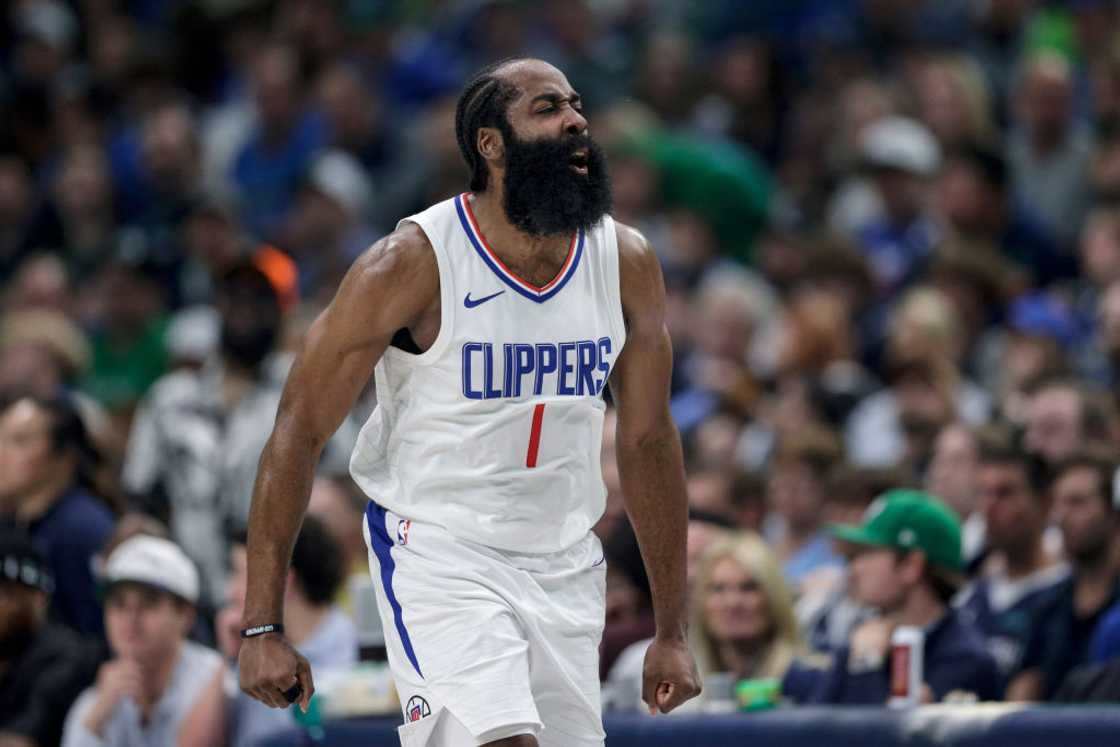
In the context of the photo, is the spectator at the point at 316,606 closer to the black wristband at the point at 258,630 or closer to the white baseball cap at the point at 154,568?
the white baseball cap at the point at 154,568

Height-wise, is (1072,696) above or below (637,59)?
below

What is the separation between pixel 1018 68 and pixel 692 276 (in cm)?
230

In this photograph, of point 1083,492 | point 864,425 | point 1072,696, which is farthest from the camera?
point 864,425

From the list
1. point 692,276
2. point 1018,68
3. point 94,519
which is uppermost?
point 1018,68

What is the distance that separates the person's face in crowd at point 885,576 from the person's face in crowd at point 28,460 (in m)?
3.27

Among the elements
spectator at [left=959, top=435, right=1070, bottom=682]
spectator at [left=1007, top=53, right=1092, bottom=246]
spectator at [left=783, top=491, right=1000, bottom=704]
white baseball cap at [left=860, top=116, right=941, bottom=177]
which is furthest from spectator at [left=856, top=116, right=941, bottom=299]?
spectator at [left=783, top=491, right=1000, bottom=704]

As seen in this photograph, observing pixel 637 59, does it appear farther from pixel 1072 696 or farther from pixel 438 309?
pixel 438 309

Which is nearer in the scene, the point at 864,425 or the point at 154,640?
the point at 154,640

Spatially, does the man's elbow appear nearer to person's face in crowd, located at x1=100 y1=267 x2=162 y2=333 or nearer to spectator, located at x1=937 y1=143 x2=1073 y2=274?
spectator, located at x1=937 y1=143 x2=1073 y2=274

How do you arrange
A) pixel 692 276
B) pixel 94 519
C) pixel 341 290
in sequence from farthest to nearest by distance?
pixel 692 276 → pixel 94 519 → pixel 341 290

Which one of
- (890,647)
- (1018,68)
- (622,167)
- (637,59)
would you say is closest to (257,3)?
(637,59)

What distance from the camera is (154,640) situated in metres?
6.97

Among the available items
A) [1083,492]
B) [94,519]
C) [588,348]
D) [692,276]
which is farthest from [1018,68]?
[588,348]

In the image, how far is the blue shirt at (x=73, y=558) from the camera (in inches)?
311
